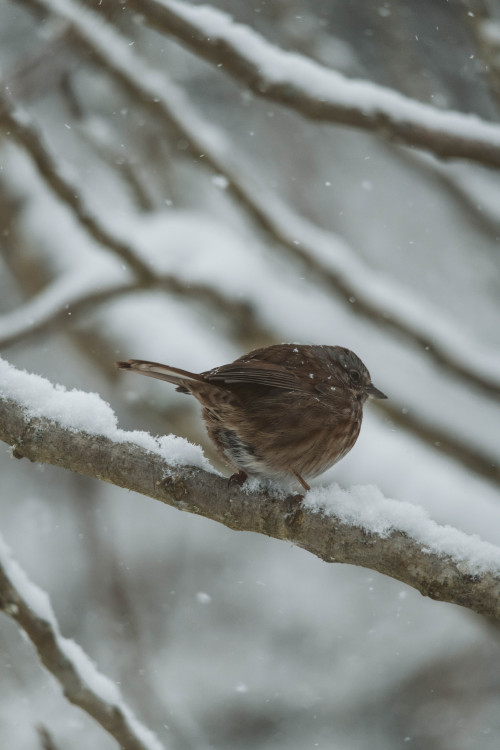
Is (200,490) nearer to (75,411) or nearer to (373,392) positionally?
(75,411)

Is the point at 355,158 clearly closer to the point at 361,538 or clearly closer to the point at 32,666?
the point at 32,666

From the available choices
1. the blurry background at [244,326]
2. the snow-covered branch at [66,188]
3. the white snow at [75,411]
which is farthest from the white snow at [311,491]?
the snow-covered branch at [66,188]

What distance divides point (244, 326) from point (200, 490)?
2685 mm

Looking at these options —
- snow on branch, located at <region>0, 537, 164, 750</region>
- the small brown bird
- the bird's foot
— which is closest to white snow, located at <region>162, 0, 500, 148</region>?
the small brown bird

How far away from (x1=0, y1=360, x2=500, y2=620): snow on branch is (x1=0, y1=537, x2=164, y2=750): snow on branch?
0.46m

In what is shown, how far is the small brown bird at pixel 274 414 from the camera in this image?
3.59 m

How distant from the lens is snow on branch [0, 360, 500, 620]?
8.85 ft

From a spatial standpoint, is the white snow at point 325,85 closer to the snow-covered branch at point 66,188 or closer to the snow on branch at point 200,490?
the snow-covered branch at point 66,188

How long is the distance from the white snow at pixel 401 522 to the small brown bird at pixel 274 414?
62 cm

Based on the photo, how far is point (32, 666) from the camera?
5102 mm

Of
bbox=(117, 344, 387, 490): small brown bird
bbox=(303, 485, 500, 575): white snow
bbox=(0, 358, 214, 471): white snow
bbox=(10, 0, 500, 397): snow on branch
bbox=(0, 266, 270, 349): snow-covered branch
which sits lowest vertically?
bbox=(0, 358, 214, 471): white snow

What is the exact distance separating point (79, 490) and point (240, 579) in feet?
6.56

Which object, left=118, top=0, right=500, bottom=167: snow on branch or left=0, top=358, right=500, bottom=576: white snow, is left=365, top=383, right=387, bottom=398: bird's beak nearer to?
left=118, top=0, right=500, bottom=167: snow on branch

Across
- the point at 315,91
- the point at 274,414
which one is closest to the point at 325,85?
the point at 315,91
